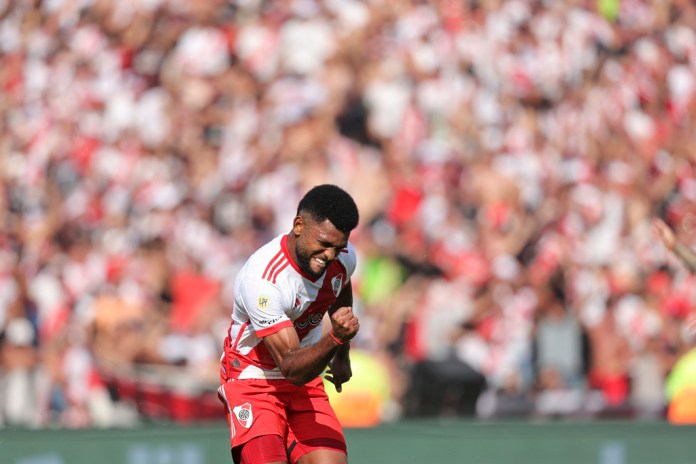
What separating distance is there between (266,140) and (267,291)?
627 centimetres

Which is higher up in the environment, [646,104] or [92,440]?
[646,104]

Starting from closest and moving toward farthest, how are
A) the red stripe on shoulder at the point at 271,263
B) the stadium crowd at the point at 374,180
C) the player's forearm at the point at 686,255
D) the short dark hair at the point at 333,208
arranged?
the short dark hair at the point at 333,208, the red stripe on shoulder at the point at 271,263, the player's forearm at the point at 686,255, the stadium crowd at the point at 374,180

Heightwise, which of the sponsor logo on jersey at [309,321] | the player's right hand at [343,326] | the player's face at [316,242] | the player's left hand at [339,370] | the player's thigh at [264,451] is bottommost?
the player's thigh at [264,451]

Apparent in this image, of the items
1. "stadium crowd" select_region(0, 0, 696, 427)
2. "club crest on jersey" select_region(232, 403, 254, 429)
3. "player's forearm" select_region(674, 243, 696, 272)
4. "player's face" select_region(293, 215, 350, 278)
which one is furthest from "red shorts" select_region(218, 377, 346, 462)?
"stadium crowd" select_region(0, 0, 696, 427)

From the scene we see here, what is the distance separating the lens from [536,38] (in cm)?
1185

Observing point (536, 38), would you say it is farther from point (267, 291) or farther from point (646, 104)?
point (267, 291)

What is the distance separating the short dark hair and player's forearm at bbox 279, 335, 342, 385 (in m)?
0.49

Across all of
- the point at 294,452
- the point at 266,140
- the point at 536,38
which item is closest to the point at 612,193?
the point at 536,38

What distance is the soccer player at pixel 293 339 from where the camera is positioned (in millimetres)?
4691

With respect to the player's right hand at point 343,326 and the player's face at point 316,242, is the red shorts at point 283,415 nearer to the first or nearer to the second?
the player's face at point 316,242

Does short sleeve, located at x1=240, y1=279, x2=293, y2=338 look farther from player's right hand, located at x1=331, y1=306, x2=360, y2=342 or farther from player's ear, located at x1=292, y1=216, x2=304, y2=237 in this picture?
player's right hand, located at x1=331, y1=306, x2=360, y2=342

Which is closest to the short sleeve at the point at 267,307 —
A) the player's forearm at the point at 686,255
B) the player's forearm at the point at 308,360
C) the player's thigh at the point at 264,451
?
the player's forearm at the point at 308,360

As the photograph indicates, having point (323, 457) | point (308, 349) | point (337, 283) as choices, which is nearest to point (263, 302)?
point (308, 349)

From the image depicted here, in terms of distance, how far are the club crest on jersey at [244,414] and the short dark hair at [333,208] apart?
99cm
